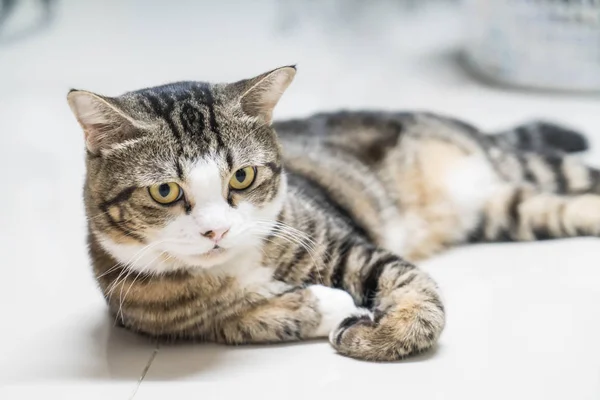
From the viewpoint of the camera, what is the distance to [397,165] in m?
1.93

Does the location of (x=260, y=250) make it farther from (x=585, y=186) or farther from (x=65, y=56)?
(x=65, y=56)

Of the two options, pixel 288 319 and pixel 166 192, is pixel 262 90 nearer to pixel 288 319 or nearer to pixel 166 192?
pixel 166 192

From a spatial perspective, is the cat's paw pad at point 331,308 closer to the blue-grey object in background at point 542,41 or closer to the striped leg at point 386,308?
the striped leg at point 386,308

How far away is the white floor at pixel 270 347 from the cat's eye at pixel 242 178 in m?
0.33

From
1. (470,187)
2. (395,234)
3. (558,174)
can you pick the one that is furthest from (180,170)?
(558,174)

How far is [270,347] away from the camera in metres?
1.44

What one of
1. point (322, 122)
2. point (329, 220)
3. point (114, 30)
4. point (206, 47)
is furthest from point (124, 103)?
point (114, 30)

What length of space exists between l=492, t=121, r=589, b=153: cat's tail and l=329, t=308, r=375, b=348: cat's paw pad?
0.92 m

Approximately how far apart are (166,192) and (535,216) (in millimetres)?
1011

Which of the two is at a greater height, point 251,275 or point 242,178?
point 242,178

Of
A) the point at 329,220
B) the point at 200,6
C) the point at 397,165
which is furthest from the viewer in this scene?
the point at 200,6

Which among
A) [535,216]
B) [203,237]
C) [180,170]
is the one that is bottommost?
[535,216]

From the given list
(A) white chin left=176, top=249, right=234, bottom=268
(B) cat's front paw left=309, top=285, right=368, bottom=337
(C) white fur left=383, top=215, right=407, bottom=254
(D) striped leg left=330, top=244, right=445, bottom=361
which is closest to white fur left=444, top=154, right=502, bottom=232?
(C) white fur left=383, top=215, right=407, bottom=254

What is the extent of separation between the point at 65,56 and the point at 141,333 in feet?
5.50
